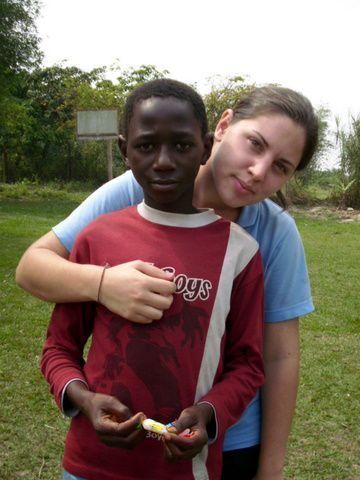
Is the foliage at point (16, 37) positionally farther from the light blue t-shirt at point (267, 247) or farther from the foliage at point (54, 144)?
the light blue t-shirt at point (267, 247)

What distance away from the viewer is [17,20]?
1864 centimetres

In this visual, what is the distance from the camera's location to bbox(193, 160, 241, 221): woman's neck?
1576 mm

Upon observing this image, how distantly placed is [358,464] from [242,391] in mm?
2574

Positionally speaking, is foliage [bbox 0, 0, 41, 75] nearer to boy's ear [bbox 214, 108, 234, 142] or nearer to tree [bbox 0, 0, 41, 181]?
tree [bbox 0, 0, 41, 181]

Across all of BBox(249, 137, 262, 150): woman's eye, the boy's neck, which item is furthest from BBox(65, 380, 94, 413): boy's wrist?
BBox(249, 137, 262, 150): woman's eye

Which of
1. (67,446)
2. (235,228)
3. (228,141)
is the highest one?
(228,141)

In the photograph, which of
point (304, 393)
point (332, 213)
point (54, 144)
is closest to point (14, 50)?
point (54, 144)

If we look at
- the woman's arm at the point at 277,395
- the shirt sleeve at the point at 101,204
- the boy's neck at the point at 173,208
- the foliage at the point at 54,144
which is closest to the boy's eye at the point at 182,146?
the boy's neck at the point at 173,208

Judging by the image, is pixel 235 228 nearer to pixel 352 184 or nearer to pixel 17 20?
pixel 352 184

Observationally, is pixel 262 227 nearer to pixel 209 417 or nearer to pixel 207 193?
pixel 207 193

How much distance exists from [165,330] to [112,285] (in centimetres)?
15

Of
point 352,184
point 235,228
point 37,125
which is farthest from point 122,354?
point 37,125

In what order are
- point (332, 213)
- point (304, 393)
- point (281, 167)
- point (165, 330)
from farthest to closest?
point (332, 213), point (304, 393), point (281, 167), point (165, 330)

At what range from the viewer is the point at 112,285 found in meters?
1.32
